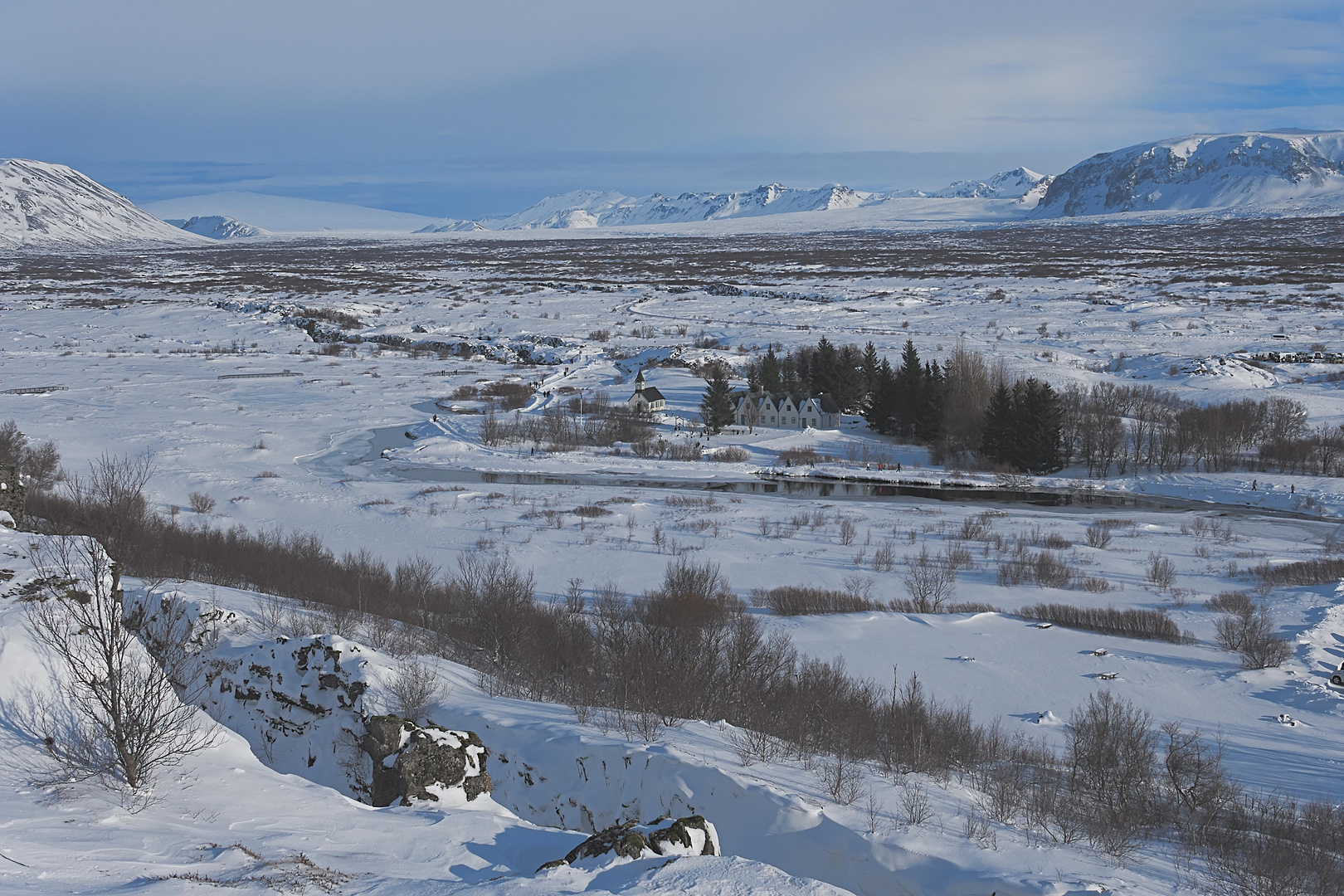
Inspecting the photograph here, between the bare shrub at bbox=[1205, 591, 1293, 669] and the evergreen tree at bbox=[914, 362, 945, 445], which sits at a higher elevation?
the evergreen tree at bbox=[914, 362, 945, 445]

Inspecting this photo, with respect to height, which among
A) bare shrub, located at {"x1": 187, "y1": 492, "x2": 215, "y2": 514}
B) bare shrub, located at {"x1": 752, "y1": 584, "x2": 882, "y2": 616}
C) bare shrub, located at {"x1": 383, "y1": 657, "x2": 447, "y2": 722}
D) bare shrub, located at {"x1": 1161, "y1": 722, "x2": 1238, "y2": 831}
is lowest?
bare shrub, located at {"x1": 752, "y1": 584, "x2": 882, "y2": 616}

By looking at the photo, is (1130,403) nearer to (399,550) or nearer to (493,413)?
(493,413)

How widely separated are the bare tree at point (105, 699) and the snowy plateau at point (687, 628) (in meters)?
0.16

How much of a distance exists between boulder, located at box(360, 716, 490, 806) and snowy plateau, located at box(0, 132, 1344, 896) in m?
0.07

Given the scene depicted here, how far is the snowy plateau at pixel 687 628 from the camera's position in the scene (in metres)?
10.1

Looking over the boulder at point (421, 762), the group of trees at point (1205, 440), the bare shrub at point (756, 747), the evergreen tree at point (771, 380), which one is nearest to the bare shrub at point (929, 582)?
the bare shrub at point (756, 747)

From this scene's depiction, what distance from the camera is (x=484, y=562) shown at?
2805cm

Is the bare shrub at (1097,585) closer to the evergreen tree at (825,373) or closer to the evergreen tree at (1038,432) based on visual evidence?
the evergreen tree at (1038,432)

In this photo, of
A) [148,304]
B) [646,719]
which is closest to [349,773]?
[646,719]

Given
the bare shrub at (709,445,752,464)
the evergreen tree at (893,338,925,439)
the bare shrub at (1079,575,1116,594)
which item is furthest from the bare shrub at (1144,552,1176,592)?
the evergreen tree at (893,338,925,439)

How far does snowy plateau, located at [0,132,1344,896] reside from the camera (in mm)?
10078

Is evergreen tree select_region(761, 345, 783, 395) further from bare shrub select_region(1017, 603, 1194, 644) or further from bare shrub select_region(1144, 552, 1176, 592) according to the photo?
bare shrub select_region(1017, 603, 1194, 644)

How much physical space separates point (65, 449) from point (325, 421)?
46.1 ft

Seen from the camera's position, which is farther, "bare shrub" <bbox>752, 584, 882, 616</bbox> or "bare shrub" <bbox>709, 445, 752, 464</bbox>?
"bare shrub" <bbox>709, 445, 752, 464</bbox>
